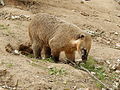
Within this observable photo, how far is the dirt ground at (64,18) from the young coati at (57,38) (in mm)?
584

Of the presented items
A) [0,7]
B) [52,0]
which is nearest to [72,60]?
[0,7]

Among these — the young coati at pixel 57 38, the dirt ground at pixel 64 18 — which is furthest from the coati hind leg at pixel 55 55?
the dirt ground at pixel 64 18

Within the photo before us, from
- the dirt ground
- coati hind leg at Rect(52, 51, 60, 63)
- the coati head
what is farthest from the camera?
coati hind leg at Rect(52, 51, 60, 63)

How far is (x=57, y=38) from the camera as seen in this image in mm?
7738

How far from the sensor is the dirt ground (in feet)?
19.7

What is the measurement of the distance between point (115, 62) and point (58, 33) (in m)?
1.89

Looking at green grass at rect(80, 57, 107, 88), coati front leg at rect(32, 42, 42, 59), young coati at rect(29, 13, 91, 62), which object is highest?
young coati at rect(29, 13, 91, 62)

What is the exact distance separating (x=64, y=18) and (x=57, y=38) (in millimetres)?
4512

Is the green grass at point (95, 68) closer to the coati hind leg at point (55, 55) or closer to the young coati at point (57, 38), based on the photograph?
the young coati at point (57, 38)

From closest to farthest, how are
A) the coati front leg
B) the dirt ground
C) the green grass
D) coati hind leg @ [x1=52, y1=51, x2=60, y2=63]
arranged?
the dirt ground < the green grass < coati hind leg @ [x1=52, y1=51, x2=60, y2=63] < the coati front leg

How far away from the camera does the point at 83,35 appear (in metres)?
7.30

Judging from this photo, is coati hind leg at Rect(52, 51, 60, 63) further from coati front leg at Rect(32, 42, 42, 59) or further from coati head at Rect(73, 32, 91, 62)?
coati front leg at Rect(32, 42, 42, 59)

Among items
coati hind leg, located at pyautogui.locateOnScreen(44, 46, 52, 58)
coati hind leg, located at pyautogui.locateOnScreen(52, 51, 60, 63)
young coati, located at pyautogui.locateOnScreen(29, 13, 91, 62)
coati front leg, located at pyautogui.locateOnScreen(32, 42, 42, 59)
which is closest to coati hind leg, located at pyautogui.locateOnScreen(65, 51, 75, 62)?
young coati, located at pyautogui.locateOnScreen(29, 13, 91, 62)

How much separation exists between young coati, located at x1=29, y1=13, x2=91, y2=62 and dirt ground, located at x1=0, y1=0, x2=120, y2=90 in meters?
0.58
